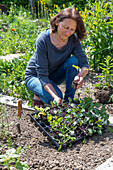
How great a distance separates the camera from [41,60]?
7.60 feet

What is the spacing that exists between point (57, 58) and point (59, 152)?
3.39 ft

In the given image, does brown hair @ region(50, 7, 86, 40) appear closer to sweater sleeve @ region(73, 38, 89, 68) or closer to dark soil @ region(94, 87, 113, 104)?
sweater sleeve @ region(73, 38, 89, 68)

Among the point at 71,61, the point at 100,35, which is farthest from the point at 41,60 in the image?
the point at 100,35

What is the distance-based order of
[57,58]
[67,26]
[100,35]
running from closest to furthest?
[67,26] → [57,58] → [100,35]

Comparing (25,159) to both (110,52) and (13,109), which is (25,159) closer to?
(13,109)

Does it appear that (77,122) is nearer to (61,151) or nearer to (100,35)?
(61,151)

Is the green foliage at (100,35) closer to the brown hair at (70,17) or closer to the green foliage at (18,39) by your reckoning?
the brown hair at (70,17)

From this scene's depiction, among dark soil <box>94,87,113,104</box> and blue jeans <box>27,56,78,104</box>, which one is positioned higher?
blue jeans <box>27,56,78,104</box>

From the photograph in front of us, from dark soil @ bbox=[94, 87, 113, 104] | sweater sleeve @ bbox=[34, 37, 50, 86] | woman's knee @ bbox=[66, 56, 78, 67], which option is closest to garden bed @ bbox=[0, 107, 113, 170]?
sweater sleeve @ bbox=[34, 37, 50, 86]

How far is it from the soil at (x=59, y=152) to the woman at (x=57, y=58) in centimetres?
40

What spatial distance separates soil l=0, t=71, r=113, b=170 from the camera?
1.70m

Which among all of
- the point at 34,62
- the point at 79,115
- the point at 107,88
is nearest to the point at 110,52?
the point at 107,88

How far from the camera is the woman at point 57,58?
87.7 inches

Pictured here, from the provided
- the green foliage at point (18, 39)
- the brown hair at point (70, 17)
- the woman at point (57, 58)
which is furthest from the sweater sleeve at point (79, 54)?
the green foliage at point (18, 39)
